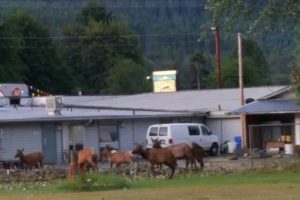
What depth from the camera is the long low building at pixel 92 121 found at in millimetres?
58094

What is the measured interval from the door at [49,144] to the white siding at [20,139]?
303mm

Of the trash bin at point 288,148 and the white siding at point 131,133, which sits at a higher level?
the white siding at point 131,133

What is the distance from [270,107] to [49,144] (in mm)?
13190

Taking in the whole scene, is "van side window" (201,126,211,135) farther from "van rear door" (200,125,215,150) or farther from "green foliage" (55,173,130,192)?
"green foliage" (55,173,130,192)

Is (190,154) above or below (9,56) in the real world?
below

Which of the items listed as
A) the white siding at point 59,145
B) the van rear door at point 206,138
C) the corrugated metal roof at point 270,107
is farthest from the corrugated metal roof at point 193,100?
the white siding at point 59,145

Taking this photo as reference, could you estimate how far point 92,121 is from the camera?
60594 millimetres

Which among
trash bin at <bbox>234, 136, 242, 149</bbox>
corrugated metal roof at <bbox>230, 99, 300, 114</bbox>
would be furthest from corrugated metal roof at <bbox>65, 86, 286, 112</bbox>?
corrugated metal roof at <bbox>230, 99, 300, 114</bbox>

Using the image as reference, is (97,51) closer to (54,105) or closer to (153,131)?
(153,131)

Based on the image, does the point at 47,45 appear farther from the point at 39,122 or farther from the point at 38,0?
the point at 38,0

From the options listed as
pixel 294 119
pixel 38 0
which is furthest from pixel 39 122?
pixel 38 0

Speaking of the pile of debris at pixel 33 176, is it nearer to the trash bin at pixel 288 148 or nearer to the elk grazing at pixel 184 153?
the elk grazing at pixel 184 153

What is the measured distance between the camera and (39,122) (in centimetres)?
5844

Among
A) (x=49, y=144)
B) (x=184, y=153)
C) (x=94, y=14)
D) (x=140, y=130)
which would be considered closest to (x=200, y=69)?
(x=94, y=14)
